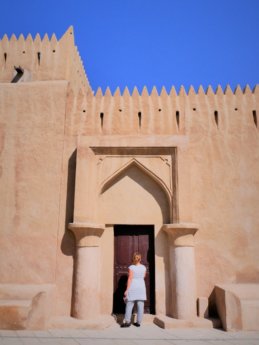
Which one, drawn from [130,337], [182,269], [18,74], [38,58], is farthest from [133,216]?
[38,58]

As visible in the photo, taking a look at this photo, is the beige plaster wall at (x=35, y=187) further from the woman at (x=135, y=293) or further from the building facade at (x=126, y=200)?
the woman at (x=135, y=293)

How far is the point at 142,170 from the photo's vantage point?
709cm

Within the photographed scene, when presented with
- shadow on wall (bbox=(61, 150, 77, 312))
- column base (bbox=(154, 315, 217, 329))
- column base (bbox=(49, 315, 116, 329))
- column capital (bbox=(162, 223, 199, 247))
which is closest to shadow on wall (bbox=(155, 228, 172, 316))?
column capital (bbox=(162, 223, 199, 247))

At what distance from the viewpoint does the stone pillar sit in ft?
20.3

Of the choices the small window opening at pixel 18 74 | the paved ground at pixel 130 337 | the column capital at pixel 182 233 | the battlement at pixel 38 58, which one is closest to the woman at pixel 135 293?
the paved ground at pixel 130 337

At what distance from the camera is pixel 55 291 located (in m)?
6.41

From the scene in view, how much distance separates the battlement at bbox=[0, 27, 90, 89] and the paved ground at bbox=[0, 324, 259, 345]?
5828 mm

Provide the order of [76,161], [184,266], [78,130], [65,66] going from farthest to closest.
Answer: [65,66] < [78,130] < [76,161] < [184,266]

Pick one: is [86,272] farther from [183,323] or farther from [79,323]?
[183,323]

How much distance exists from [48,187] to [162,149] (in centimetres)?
264

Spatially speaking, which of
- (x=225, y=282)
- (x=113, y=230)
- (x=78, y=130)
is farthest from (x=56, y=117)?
(x=225, y=282)

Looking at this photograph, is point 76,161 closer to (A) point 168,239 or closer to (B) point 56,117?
(B) point 56,117

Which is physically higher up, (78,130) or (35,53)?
(35,53)

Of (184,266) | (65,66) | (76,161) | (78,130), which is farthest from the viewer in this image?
(65,66)
